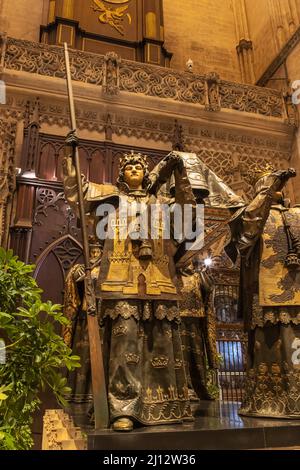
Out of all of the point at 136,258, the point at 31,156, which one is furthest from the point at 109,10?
the point at 136,258

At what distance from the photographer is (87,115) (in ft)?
25.7

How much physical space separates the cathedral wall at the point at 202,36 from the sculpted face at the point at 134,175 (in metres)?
8.61

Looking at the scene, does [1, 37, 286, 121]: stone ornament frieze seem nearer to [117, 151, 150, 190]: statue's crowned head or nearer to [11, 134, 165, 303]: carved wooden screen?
[11, 134, 165, 303]: carved wooden screen

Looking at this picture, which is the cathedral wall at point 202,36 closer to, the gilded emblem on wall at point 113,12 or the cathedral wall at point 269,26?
the cathedral wall at point 269,26

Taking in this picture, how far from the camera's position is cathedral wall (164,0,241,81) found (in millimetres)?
10977

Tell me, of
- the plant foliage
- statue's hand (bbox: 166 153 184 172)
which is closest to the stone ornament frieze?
statue's hand (bbox: 166 153 184 172)

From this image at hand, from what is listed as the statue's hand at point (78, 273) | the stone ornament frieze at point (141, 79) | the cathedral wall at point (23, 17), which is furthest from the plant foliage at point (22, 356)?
the cathedral wall at point (23, 17)

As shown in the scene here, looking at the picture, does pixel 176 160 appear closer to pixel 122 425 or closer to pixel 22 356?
pixel 22 356

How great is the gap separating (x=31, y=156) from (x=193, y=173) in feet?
15.6

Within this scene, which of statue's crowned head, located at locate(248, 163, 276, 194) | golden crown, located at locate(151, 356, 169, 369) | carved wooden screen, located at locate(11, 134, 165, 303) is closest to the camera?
golden crown, located at locate(151, 356, 169, 369)

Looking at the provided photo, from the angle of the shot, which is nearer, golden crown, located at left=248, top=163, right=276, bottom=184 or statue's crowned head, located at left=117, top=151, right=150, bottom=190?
statue's crowned head, located at left=117, top=151, right=150, bottom=190

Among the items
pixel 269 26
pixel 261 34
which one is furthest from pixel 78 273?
pixel 261 34

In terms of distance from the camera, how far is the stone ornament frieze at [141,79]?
303 inches
